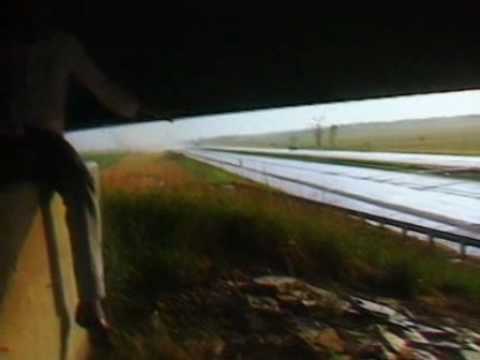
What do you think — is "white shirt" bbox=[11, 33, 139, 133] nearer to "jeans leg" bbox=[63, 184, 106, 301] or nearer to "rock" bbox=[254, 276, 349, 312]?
"jeans leg" bbox=[63, 184, 106, 301]

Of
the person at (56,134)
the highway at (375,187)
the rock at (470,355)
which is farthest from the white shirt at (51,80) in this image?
the rock at (470,355)

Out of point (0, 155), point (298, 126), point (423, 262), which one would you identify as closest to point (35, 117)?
point (0, 155)

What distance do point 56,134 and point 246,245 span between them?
38 cm

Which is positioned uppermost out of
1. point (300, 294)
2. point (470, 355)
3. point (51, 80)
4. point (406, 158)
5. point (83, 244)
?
point (51, 80)

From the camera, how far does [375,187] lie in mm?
1038

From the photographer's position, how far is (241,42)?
959 mm

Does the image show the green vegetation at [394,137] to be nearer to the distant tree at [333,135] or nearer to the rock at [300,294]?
the distant tree at [333,135]

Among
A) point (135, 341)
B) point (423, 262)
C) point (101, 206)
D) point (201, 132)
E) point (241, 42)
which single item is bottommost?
point (135, 341)

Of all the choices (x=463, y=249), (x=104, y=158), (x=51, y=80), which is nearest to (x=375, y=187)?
(x=463, y=249)

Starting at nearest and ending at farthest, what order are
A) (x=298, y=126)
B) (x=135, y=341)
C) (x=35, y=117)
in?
(x=35, y=117) → (x=135, y=341) → (x=298, y=126)

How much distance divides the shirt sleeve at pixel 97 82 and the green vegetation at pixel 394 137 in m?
0.19

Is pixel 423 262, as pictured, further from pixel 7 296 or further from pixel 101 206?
pixel 7 296

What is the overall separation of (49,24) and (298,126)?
467 mm

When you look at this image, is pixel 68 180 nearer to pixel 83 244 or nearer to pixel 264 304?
pixel 83 244
